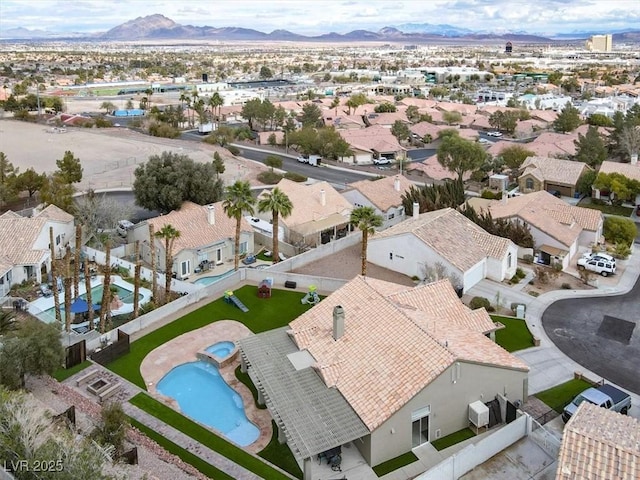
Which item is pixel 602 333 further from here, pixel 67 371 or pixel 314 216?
pixel 67 371

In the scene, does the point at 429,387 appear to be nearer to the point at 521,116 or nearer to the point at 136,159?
the point at 136,159

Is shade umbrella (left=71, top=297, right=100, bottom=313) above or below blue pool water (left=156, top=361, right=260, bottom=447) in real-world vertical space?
above

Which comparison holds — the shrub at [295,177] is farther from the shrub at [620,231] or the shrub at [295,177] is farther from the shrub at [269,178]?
the shrub at [620,231]

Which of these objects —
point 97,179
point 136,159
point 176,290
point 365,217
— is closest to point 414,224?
point 365,217

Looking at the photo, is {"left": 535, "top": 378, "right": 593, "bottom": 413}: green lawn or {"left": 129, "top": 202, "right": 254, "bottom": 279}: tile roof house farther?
{"left": 129, "top": 202, "right": 254, "bottom": 279}: tile roof house

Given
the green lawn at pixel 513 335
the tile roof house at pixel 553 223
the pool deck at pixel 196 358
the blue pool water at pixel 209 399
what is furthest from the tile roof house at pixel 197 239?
the tile roof house at pixel 553 223

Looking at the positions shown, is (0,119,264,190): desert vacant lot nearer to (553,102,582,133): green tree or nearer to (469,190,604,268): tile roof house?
(469,190,604,268): tile roof house

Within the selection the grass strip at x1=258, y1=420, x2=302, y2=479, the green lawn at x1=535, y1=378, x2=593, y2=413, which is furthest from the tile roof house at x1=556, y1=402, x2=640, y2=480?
the grass strip at x1=258, y1=420, x2=302, y2=479

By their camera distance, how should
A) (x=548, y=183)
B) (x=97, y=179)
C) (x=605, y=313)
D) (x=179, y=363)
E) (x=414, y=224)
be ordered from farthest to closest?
(x=97, y=179) → (x=548, y=183) → (x=414, y=224) → (x=605, y=313) → (x=179, y=363)
